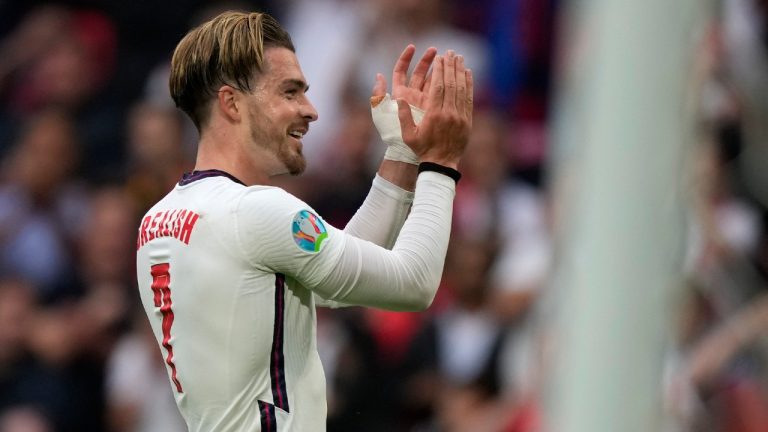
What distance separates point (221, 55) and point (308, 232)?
0.58 meters

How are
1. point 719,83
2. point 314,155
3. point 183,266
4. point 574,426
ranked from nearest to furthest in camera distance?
point 574,426
point 183,266
point 719,83
point 314,155

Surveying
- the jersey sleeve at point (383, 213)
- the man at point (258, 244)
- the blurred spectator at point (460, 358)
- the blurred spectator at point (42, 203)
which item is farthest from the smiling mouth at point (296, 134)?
the blurred spectator at point (42, 203)

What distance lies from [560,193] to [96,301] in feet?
19.9

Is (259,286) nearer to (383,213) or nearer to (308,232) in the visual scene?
(308,232)

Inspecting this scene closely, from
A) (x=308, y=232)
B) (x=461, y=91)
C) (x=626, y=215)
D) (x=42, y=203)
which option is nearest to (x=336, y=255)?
(x=308, y=232)

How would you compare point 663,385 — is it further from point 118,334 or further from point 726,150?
point 118,334

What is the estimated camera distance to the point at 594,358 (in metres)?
2.16

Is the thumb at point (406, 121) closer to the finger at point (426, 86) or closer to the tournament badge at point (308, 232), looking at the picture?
the finger at point (426, 86)

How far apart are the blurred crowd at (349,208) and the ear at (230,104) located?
2098 mm

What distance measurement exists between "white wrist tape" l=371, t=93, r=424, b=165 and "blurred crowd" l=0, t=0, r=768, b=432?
1581 millimetres

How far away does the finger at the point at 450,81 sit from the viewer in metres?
3.81

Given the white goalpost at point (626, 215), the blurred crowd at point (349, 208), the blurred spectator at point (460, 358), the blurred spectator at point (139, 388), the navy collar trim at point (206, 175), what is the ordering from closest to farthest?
the white goalpost at point (626, 215) < the navy collar trim at point (206, 175) < the blurred crowd at point (349, 208) < the blurred spectator at point (460, 358) < the blurred spectator at point (139, 388)

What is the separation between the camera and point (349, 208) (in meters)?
8.25

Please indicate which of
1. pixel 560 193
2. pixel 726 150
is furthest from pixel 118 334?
pixel 560 193
